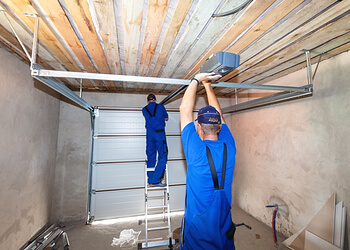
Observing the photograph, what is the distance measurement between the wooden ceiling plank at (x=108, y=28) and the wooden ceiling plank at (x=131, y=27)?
0.11m

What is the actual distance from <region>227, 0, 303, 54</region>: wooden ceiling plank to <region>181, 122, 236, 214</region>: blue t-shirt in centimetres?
131

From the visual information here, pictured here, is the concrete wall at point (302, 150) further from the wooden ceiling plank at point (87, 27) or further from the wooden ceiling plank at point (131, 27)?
the wooden ceiling plank at point (87, 27)

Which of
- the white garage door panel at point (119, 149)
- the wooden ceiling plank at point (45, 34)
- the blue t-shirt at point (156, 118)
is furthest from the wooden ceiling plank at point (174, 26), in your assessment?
the white garage door panel at point (119, 149)

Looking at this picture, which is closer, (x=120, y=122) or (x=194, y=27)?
(x=194, y=27)

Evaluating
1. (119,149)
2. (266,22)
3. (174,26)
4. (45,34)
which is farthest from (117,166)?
(266,22)

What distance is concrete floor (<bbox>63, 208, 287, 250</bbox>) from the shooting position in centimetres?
323

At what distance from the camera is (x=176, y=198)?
4.65 metres

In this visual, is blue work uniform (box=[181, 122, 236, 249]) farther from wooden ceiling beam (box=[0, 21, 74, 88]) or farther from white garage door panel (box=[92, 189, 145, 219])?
white garage door panel (box=[92, 189, 145, 219])

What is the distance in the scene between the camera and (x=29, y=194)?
9.92 feet

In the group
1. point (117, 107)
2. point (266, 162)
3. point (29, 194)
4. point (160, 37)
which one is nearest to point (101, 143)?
point (117, 107)

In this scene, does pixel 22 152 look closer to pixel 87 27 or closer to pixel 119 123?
pixel 119 123

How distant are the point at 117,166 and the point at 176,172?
164 centimetres

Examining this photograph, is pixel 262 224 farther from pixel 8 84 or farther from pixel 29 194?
pixel 8 84

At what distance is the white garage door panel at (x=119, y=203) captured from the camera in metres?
4.20
